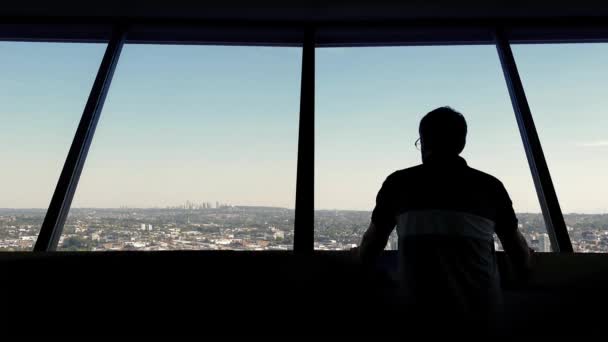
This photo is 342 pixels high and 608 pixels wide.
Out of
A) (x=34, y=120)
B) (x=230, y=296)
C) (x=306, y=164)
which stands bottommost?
(x=230, y=296)

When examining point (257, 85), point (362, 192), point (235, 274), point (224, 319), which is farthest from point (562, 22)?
A: point (224, 319)

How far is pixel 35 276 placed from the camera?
5.66 ft

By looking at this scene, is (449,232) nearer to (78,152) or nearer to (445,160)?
(445,160)

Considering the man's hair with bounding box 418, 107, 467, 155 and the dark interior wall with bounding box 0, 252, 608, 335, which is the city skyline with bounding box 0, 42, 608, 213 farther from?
the man's hair with bounding box 418, 107, 467, 155

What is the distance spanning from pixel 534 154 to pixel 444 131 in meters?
1.27

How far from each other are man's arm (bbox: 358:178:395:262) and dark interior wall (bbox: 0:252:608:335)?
57cm

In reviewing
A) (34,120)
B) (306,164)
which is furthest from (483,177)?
(34,120)

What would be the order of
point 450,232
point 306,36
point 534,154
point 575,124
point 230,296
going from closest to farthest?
point 450,232 < point 230,296 < point 534,154 < point 575,124 < point 306,36

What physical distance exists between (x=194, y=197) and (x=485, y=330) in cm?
159

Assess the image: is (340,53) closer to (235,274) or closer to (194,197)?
(194,197)

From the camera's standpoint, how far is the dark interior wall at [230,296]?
1687mm

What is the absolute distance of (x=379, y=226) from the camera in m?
1.11

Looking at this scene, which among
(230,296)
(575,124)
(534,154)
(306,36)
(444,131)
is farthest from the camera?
(306,36)

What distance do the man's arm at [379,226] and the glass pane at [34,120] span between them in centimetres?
173
